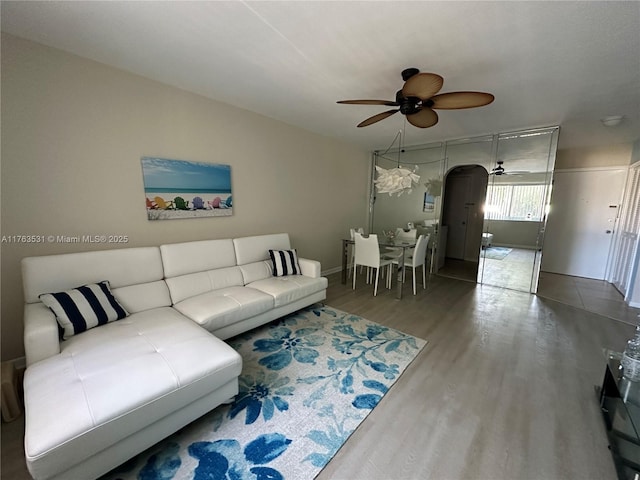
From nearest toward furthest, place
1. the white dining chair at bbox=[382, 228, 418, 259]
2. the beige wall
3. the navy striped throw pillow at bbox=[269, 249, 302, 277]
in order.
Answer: the beige wall, the navy striped throw pillow at bbox=[269, 249, 302, 277], the white dining chair at bbox=[382, 228, 418, 259]

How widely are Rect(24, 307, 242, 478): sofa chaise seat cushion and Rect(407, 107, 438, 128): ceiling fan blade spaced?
247cm

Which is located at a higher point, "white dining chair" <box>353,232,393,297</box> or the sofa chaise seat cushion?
"white dining chair" <box>353,232,393,297</box>

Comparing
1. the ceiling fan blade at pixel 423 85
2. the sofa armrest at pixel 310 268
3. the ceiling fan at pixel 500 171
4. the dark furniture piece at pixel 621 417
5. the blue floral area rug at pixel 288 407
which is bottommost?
the blue floral area rug at pixel 288 407

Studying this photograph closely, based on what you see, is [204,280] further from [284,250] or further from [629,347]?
[629,347]

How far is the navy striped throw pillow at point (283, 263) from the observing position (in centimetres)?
328

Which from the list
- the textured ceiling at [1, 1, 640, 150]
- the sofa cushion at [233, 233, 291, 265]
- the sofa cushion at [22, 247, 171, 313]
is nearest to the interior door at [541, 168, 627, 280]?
the textured ceiling at [1, 1, 640, 150]

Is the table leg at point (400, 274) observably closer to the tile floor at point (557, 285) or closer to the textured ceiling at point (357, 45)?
the tile floor at point (557, 285)

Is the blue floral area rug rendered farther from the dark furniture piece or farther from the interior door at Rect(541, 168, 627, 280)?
the interior door at Rect(541, 168, 627, 280)

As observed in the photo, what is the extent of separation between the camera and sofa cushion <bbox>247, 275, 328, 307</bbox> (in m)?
2.78

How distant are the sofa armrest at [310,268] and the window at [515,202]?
3112 millimetres

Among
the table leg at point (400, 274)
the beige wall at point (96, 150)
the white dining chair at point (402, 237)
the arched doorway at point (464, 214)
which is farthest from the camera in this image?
the arched doorway at point (464, 214)

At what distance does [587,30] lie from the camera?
170cm

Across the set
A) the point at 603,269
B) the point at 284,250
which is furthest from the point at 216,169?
the point at 603,269

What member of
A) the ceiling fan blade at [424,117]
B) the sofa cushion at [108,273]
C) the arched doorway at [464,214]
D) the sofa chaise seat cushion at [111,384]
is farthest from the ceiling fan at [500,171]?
the sofa cushion at [108,273]
